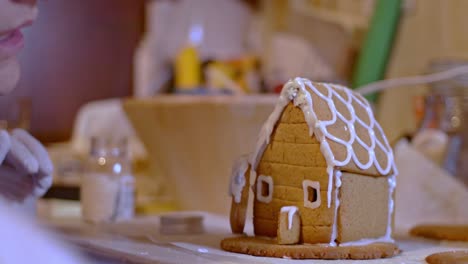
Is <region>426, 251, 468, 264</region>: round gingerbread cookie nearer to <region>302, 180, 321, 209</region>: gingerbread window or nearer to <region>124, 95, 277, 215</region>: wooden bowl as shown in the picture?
<region>302, 180, 321, 209</region>: gingerbread window

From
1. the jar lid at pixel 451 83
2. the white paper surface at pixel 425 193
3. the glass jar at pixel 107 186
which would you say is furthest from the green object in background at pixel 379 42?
the glass jar at pixel 107 186

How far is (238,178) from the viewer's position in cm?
58

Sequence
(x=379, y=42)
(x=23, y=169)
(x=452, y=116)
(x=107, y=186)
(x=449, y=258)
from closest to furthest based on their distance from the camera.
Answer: (x=449, y=258), (x=23, y=169), (x=107, y=186), (x=452, y=116), (x=379, y=42)

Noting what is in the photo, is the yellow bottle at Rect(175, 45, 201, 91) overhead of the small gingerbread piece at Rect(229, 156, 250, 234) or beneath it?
overhead

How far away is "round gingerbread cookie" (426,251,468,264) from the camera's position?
490 mm

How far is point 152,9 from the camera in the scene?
2.39m

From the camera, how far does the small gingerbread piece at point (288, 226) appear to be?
532 mm

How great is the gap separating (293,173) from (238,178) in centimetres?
5

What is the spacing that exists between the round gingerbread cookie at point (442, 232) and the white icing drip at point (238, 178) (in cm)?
20

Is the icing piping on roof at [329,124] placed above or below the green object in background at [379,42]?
below

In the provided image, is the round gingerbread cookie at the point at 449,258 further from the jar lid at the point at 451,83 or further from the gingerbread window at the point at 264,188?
the jar lid at the point at 451,83

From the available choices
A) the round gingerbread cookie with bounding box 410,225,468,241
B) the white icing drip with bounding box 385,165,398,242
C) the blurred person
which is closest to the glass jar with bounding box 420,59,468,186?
the round gingerbread cookie with bounding box 410,225,468,241

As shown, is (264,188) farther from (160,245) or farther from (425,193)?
(425,193)

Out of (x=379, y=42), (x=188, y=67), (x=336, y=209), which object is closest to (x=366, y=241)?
(x=336, y=209)
